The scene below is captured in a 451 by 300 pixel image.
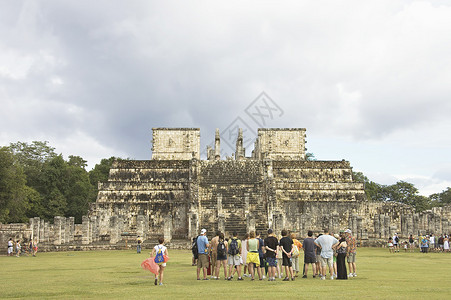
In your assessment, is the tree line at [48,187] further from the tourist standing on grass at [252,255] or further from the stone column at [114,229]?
the tourist standing on grass at [252,255]

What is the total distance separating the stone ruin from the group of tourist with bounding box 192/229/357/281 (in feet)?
53.7

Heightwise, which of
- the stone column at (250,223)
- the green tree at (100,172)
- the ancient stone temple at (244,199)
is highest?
the green tree at (100,172)

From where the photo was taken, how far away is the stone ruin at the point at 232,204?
32531 mm

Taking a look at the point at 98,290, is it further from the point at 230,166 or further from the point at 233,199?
the point at 230,166

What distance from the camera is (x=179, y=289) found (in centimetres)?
1141

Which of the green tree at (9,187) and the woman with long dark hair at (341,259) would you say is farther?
the green tree at (9,187)

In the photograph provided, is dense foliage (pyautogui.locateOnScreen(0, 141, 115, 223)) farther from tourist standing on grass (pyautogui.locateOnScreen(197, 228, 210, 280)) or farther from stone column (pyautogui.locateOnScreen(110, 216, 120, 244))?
tourist standing on grass (pyautogui.locateOnScreen(197, 228, 210, 280))

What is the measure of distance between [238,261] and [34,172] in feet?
147

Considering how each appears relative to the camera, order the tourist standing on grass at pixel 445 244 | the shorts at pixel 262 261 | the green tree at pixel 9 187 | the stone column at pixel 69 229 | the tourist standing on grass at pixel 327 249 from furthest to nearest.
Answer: the green tree at pixel 9 187, the stone column at pixel 69 229, the tourist standing on grass at pixel 445 244, the shorts at pixel 262 261, the tourist standing on grass at pixel 327 249

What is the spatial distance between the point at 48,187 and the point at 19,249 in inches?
1035

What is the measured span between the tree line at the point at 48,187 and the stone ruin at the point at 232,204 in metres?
5.25

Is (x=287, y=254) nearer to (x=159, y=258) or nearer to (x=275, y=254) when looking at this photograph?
(x=275, y=254)

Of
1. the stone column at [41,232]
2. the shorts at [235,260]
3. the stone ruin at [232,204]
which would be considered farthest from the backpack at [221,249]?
the stone column at [41,232]

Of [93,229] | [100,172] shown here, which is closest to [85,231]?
[93,229]
